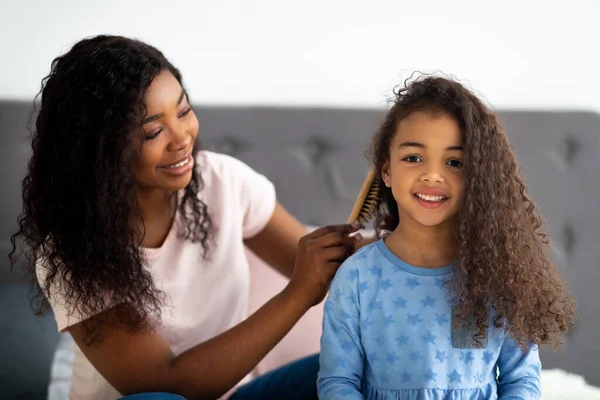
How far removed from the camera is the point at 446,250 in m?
1.13

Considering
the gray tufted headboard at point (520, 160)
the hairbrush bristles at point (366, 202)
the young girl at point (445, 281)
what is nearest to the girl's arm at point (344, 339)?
the young girl at point (445, 281)

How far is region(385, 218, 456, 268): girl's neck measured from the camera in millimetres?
1123

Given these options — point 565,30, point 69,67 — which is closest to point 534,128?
point 565,30

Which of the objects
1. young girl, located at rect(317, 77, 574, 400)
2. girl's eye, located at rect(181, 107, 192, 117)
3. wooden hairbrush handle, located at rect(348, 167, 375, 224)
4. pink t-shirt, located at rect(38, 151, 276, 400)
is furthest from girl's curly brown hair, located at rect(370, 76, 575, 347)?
pink t-shirt, located at rect(38, 151, 276, 400)

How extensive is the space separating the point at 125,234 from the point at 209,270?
22 centimetres

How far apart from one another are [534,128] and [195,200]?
1.01 metres

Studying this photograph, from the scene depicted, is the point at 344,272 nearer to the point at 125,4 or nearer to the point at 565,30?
the point at 125,4

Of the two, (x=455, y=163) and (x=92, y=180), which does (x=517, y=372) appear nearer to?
(x=455, y=163)

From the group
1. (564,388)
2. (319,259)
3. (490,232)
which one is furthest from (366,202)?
(564,388)

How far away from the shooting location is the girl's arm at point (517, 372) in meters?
1.11

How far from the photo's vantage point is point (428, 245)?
3.70ft

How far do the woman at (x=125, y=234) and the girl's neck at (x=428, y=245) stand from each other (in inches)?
4.9

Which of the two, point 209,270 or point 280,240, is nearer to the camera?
point 209,270

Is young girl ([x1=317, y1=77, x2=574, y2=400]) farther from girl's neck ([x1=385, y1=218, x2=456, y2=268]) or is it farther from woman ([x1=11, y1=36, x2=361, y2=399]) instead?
woman ([x1=11, y1=36, x2=361, y2=399])
